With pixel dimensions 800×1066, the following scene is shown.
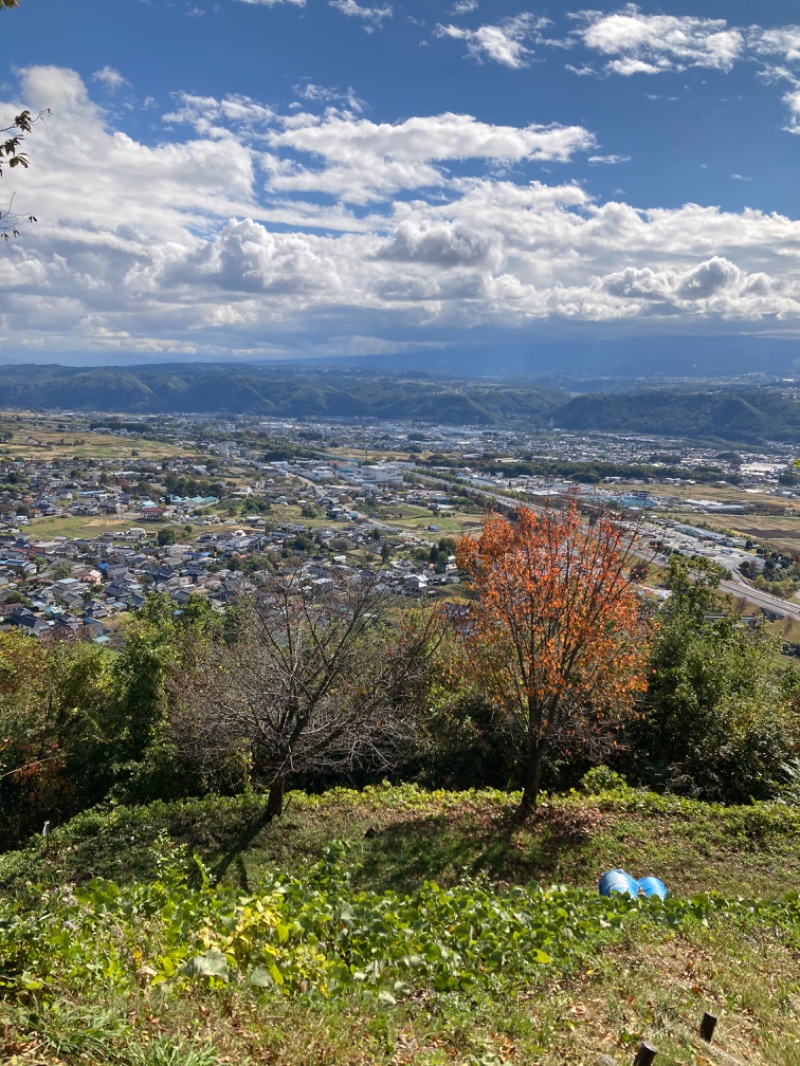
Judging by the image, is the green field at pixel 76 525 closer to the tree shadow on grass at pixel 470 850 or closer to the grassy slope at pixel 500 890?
the grassy slope at pixel 500 890

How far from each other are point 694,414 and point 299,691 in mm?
159847

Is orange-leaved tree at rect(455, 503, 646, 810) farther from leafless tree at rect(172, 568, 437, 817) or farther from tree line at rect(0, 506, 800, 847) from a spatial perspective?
A: leafless tree at rect(172, 568, 437, 817)

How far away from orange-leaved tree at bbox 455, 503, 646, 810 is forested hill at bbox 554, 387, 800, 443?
134623 mm

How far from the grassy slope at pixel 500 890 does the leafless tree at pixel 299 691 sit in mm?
1154

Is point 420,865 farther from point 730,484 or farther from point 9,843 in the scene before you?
point 730,484

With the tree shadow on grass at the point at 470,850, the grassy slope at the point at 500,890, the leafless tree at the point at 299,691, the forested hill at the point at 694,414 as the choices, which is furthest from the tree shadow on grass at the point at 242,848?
the forested hill at the point at 694,414

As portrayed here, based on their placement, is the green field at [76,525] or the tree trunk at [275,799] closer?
the tree trunk at [275,799]

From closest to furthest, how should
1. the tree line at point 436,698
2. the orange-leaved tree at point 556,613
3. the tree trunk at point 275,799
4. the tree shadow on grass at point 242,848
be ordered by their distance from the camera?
the tree shadow on grass at point 242,848
the orange-leaved tree at point 556,613
the tree line at point 436,698
the tree trunk at point 275,799

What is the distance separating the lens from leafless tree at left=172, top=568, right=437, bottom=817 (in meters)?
11.4

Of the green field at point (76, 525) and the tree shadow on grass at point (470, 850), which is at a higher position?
the tree shadow on grass at point (470, 850)

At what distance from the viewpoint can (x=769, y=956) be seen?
5695 millimetres

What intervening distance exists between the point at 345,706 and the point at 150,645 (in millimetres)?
5703

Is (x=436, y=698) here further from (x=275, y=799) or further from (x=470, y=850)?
(x=470, y=850)

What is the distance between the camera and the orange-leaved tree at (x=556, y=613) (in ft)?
33.2
